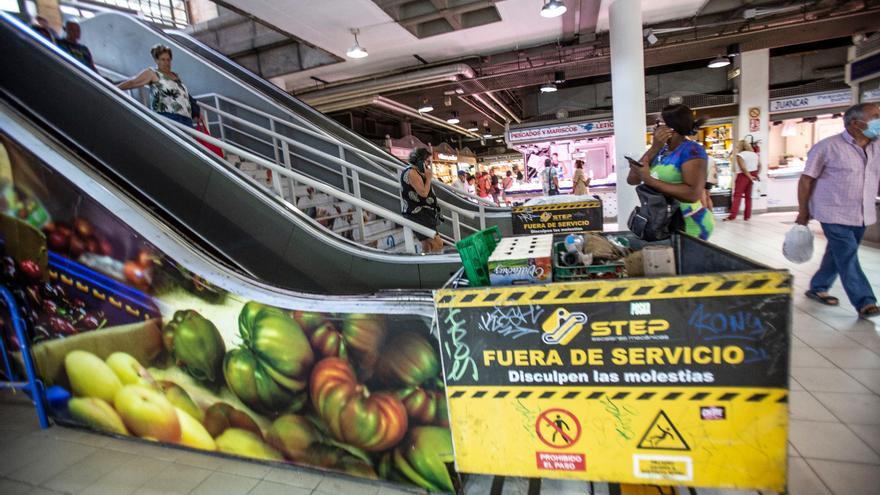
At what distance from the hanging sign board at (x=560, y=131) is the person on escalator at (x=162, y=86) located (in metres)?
10.2

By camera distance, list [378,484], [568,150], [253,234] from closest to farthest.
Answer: [378,484], [253,234], [568,150]

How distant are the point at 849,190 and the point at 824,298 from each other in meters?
1.12

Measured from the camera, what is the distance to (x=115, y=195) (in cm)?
266

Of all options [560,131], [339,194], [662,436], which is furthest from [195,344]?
[560,131]

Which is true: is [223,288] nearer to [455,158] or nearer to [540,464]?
[540,464]

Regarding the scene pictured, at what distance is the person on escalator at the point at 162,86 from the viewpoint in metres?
4.84

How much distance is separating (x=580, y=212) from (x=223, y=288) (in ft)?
11.5

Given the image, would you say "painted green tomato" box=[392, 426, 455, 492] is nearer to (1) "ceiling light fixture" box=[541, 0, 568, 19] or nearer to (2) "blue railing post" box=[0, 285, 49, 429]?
(2) "blue railing post" box=[0, 285, 49, 429]

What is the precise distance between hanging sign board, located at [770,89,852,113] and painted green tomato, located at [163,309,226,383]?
13748 millimetres

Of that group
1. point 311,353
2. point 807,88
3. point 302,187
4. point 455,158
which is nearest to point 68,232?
point 311,353

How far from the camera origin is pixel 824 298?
405 cm

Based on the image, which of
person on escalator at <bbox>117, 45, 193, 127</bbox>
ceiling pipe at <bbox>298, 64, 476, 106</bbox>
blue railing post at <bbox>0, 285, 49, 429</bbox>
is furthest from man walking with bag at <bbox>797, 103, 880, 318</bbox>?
ceiling pipe at <bbox>298, 64, 476, 106</bbox>

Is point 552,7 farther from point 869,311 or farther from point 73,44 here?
point 73,44

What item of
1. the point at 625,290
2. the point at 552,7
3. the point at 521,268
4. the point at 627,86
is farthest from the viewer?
the point at 627,86
